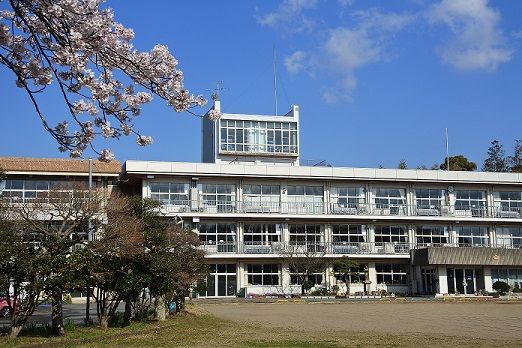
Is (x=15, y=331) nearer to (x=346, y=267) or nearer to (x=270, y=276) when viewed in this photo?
(x=346, y=267)

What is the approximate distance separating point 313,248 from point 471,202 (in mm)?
14030

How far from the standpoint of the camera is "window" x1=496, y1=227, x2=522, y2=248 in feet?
168

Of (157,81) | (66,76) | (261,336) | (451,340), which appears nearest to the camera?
(66,76)

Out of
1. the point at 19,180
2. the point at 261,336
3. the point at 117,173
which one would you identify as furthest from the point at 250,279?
the point at 261,336

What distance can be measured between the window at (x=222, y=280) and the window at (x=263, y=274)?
1.20 m

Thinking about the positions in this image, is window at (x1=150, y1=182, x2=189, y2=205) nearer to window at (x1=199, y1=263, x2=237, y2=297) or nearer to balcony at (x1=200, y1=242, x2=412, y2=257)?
balcony at (x1=200, y1=242, x2=412, y2=257)

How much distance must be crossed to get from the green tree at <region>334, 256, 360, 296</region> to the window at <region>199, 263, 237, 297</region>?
736 cm

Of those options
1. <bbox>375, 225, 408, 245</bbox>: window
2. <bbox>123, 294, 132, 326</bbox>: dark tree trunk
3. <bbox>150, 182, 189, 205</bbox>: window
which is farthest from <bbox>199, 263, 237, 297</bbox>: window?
<bbox>123, 294, 132, 326</bbox>: dark tree trunk

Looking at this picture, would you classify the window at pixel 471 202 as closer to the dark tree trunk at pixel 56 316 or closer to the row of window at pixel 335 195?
the row of window at pixel 335 195

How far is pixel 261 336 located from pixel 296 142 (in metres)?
38.1

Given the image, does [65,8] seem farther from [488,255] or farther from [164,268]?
[488,255]

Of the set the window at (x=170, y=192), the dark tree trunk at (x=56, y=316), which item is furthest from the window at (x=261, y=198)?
the dark tree trunk at (x=56, y=316)

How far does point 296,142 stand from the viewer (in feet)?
173

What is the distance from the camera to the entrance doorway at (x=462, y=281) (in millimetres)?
47781
